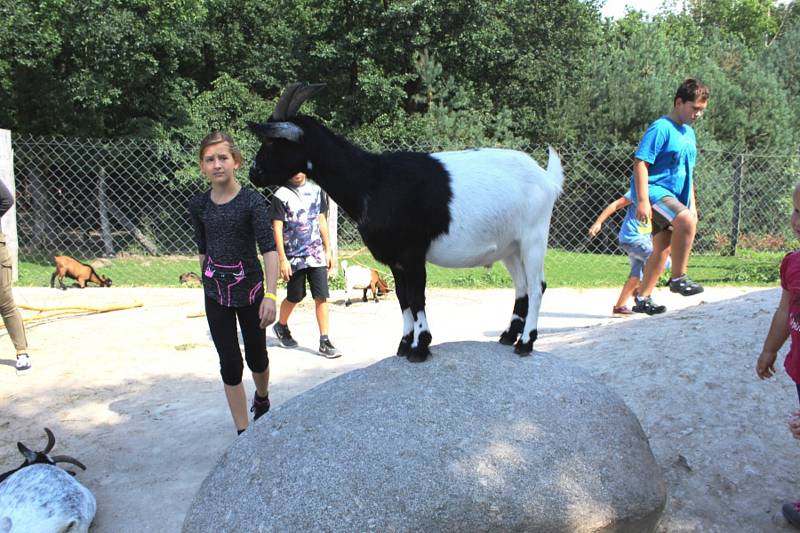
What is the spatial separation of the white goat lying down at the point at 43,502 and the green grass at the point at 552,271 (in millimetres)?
6550

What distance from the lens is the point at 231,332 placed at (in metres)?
4.41

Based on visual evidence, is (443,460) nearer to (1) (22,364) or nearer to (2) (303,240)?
(2) (303,240)

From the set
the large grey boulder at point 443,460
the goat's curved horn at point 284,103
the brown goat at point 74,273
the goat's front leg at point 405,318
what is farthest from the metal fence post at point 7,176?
the goat's front leg at point 405,318

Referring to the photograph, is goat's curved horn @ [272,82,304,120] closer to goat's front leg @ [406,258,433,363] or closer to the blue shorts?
goat's front leg @ [406,258,433,363]

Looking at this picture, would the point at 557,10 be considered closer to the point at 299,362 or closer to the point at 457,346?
the point at 299,362

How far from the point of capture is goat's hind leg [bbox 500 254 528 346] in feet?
13.1

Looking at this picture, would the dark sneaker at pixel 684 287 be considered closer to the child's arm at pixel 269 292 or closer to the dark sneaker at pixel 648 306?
the dark sneaker at pixel 648 306

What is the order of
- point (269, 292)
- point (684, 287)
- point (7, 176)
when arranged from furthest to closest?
point (7, 176)
point (684, 287)
point (269, 292)

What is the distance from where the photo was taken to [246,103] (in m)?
18.2

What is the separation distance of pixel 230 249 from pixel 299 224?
2.47m

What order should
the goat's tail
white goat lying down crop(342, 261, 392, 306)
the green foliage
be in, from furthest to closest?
the green foliage, white goat lying down crop(342, 261, 392, 306), the goat's tail

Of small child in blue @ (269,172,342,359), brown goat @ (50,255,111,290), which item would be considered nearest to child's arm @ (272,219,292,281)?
small child in blue @ (269,172,342,359)

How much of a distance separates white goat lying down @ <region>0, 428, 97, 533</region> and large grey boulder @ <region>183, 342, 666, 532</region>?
32.1 inches

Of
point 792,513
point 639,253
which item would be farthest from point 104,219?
point 792,513
